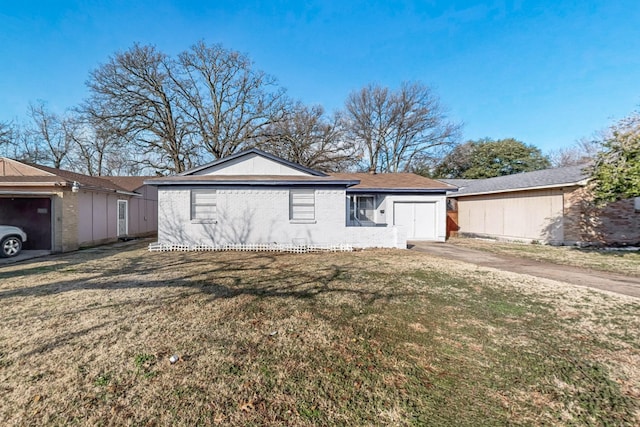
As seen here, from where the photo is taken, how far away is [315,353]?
3150 millimetres

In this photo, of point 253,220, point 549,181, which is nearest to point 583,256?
point 549,181

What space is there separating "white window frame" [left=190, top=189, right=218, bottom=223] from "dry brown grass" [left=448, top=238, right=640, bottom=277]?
1153 centimetres

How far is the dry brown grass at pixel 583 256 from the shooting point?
319 inches

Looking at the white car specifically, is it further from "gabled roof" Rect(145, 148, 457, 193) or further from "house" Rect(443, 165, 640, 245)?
"house" Rect(443, 165, 640, 245)

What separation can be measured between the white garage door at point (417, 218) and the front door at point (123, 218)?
47.9 ft

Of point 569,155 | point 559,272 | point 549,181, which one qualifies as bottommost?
point 559,272

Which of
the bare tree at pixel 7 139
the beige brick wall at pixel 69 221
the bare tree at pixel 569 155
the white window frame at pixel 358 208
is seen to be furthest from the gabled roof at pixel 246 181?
the bare tree at pixel 569 155

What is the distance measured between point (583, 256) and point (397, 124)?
23874mm

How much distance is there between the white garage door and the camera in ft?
48.3

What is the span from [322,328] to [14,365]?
3.39m

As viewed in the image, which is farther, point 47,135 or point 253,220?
point 47,135

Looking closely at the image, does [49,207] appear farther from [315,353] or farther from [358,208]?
[358,208]

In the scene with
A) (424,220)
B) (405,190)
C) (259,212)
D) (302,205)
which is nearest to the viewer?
(259,212)

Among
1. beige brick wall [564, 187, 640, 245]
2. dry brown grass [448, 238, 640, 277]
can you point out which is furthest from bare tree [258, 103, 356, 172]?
beige brick wall [564, 187, 640, 245]
